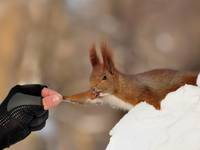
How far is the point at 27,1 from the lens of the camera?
1275 millimetres

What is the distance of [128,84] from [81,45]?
0.15 m

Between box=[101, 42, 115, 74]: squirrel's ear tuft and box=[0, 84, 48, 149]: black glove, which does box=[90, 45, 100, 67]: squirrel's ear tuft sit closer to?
box=[101, 42, 115, 74]: squirrel's ear tuft

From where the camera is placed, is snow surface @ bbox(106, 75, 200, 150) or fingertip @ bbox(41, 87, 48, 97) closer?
snow surface @ bbox(106, 75, 200, 150)

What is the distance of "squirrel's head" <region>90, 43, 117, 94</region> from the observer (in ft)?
3.83

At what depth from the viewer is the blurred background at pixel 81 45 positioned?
1156 millimetres

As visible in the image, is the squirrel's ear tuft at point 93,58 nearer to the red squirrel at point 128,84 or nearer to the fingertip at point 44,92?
the red squirrel at point 128,84

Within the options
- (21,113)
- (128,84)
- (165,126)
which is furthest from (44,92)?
(165,126)

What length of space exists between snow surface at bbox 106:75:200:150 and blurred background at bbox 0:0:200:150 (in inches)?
3.0

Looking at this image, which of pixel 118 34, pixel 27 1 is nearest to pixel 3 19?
pixel 27 1

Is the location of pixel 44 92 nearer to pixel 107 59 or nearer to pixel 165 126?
pixel 107 59

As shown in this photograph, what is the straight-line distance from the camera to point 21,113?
1.25 metres

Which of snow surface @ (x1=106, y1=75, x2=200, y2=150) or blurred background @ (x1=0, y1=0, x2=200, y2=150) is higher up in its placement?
blurred background @ (x1=0, y1=0, x2=200, y2=150)

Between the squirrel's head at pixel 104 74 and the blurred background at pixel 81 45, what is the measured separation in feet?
0.06

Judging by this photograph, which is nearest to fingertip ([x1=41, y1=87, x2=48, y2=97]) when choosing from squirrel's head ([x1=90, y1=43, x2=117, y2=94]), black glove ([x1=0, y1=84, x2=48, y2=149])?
black glove ([x1=0, y1=84, x2=48, y2=149])
